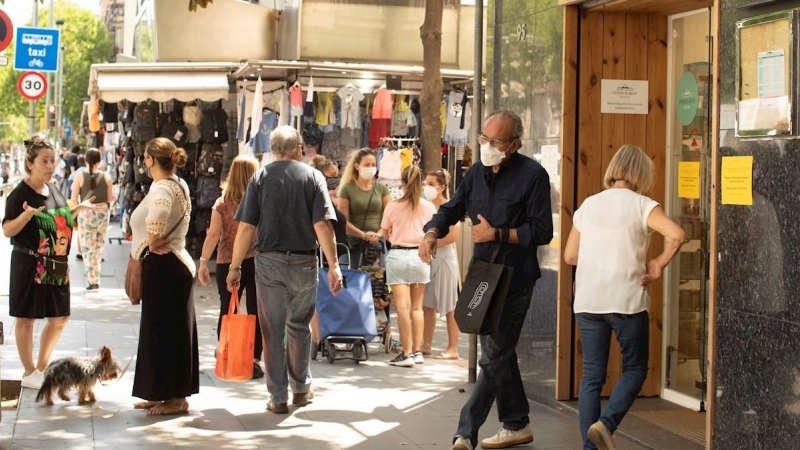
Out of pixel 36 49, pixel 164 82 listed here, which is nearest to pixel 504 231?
pixel 164 82

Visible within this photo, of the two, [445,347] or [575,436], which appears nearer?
[575,436]

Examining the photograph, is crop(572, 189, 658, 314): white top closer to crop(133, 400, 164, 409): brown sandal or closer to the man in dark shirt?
the man in dark shirt

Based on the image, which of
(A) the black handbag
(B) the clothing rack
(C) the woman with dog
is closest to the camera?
(A) the black handbag

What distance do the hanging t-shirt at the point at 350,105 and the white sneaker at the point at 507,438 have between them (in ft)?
30.1

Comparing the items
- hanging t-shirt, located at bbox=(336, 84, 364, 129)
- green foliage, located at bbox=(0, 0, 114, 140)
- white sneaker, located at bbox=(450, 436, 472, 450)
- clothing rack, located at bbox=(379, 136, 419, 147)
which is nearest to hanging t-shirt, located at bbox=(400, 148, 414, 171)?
clothing rack, located at bbox=(379, 136, 419, 147)

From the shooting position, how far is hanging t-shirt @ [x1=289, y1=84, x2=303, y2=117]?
15.4m

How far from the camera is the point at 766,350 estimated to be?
573 centimetres

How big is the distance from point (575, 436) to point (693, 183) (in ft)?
6.62

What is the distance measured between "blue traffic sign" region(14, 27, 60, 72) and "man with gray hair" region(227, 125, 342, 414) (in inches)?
662

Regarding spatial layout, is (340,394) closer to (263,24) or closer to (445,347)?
(445,347)

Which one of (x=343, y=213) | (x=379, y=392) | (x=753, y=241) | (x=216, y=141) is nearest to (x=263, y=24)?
(x=216, y=141)

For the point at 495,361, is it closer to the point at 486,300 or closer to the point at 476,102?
the point at 486,300

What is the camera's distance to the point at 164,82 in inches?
654

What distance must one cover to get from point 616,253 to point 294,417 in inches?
111
